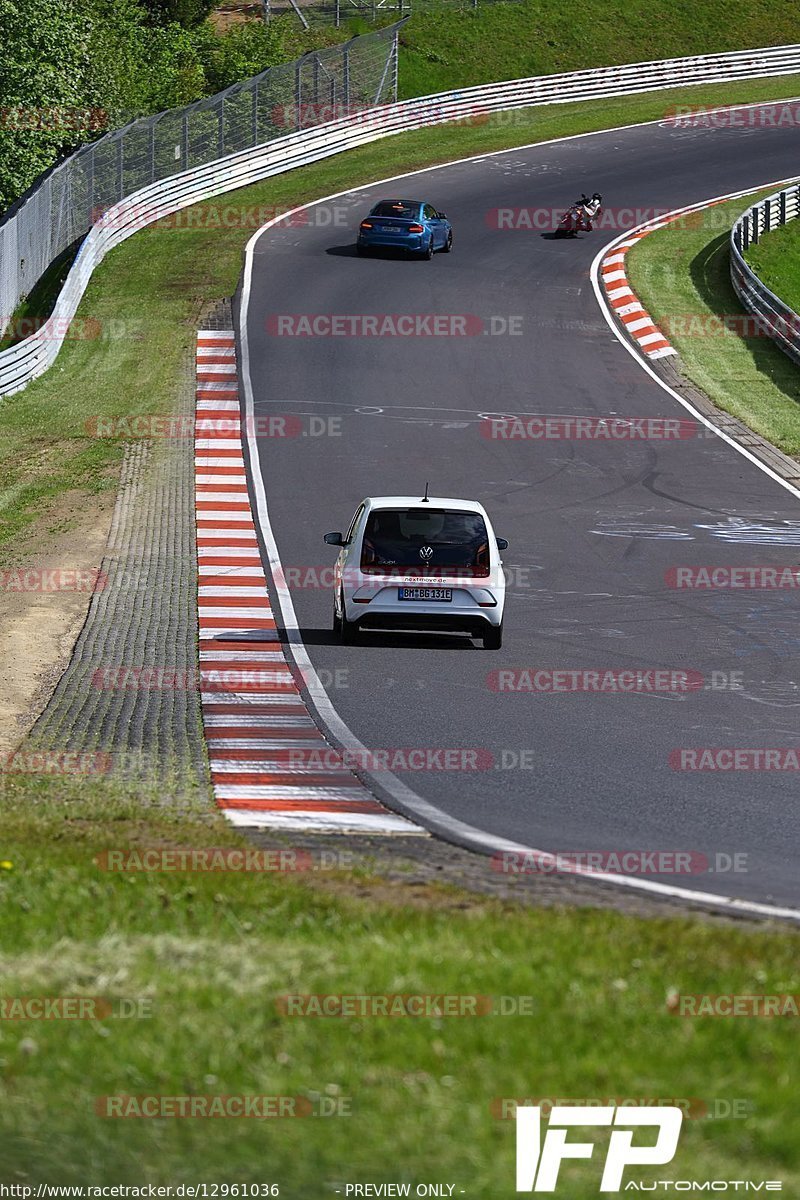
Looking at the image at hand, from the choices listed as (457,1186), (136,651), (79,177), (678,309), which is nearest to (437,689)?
(136,651)

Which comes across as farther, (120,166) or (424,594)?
(120,166)

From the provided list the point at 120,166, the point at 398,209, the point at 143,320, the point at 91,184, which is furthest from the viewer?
the point at 120,166

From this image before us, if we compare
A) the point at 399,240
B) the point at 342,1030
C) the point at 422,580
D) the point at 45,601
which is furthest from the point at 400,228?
the point at 342,1030

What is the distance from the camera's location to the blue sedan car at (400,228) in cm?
4334

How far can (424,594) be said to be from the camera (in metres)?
17.5

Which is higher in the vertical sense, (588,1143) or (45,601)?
(45,601)

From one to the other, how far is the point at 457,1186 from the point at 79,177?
42.6 metres

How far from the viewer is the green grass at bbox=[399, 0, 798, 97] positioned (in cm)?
6788

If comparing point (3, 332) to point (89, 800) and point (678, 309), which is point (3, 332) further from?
point (89, 800)

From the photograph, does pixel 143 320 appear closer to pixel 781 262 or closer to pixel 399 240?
pixel 399 240

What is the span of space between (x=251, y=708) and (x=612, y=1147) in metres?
9.68

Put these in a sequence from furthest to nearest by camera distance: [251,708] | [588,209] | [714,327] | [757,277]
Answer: [588,209]
[757,277]
[714,327]
[251,708]

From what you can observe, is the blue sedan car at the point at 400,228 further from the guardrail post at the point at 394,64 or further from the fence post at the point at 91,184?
the guardrail post at the point at 394,64

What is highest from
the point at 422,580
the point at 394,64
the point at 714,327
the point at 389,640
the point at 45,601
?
the point at 394,64
